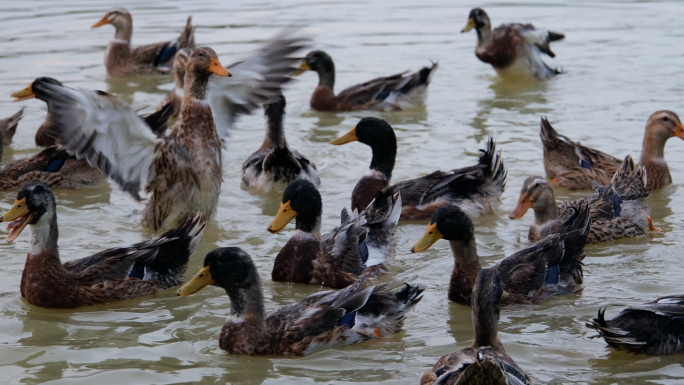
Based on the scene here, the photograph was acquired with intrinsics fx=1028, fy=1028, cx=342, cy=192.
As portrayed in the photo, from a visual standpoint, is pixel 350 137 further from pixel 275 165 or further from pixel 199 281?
pixel 199 281

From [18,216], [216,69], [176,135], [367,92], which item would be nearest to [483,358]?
[18,216]

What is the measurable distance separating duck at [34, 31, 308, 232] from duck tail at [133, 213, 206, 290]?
3.79 ft

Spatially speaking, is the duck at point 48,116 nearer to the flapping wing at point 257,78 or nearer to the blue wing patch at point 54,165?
the blue wing patch at point 54,165

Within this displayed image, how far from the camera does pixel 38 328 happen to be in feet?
21.8

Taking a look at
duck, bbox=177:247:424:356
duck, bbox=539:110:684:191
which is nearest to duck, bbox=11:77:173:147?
duck, bbox=177:247:424:356

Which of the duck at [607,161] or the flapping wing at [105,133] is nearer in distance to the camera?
the flapping wing at [105,133]

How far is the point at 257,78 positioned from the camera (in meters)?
9.11

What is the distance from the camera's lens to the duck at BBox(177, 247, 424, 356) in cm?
609

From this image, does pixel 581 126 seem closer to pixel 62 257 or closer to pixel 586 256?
pixel 586 256

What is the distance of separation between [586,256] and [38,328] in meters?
4.05

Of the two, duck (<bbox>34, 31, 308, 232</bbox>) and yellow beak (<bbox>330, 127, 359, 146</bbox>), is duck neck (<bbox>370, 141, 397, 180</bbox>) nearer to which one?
yellow beak (<bbox>330, 127, 359, 146</bbox>)

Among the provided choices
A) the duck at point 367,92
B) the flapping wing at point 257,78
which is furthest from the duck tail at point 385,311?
the duck at point 367,92

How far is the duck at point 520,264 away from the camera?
272 inches

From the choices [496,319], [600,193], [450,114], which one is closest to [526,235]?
[600,193]
